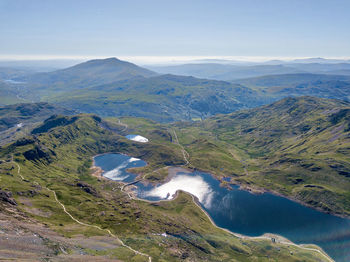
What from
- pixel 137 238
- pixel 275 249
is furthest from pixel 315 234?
pixel 137 238

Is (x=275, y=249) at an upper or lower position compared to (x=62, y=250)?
lower

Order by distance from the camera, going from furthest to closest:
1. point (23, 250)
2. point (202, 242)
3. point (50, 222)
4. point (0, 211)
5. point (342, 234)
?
point (342, 234), point (202, 242), point (50, 222), point (0, 211), point (23, 250)

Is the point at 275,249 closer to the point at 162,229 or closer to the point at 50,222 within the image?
the point at 162,229

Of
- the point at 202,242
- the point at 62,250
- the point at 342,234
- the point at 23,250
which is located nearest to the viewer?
the point at 23,250

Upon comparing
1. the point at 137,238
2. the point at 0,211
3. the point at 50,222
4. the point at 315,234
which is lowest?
the point at 315,234

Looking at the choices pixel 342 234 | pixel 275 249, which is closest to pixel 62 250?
pixel 275 249

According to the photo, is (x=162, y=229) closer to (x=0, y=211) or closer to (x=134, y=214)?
(x=134, y=214)

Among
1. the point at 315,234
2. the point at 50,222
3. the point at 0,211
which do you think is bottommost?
the point at 315,234

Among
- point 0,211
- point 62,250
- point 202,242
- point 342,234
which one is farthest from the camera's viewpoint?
point 342,234

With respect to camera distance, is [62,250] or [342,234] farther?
[342,234]
